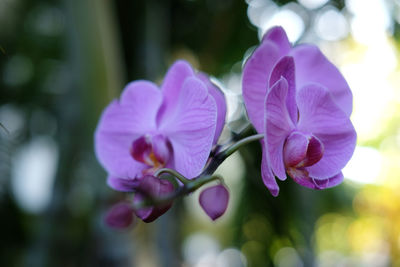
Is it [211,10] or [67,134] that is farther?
[211,10]

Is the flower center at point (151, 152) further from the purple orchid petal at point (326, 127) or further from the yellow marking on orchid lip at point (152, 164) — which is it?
the purple orchid petal at point (326, 127)

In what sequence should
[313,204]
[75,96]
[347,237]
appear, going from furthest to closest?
[347,237]
[313,204]
[75,96]

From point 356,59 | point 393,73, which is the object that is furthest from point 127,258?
point 393,73

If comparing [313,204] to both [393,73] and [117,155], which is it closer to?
[117,155]

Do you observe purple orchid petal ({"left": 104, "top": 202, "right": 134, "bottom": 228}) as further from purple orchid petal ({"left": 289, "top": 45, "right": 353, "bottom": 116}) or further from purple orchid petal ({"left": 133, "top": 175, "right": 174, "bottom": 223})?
purple orchid petal ({"left": 289, "top": 45, "right": 353, "bottom": 116})

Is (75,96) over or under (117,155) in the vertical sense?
under

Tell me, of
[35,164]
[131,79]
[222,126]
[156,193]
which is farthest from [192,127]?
[35,164]

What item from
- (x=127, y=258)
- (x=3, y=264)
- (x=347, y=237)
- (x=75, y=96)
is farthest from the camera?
(x=347, y=237)

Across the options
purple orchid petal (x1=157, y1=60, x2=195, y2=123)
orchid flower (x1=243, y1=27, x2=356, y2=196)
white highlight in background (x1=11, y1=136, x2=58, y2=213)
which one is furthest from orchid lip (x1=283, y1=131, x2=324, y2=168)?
white highlight in background (x1=11, y1=136, x2=58, y2=213)
